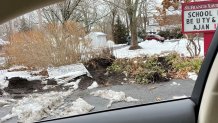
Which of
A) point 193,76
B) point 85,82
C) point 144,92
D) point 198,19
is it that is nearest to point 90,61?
point 85,82

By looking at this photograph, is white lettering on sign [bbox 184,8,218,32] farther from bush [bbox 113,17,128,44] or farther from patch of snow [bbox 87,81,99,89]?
patch of snow [bbox 87,81,99,89]

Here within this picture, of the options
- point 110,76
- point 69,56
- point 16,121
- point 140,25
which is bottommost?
point 16,121

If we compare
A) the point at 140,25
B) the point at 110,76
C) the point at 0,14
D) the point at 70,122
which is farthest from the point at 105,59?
the point at 0,14

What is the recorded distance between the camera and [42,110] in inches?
73.2

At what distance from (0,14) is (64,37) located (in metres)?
1.83

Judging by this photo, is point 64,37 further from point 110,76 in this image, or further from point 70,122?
point 70,122

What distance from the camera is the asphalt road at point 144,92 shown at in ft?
6.06

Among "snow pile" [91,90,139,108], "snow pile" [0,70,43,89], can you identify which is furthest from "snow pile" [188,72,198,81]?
"snow pile" [0,70,43,89]

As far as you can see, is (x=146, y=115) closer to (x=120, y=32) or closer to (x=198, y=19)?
(x=120, y=32)

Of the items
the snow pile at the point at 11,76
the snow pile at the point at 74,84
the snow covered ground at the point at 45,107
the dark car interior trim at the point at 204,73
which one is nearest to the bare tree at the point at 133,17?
the snow pile at the point at 74,84

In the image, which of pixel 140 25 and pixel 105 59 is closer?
pixel 140 25

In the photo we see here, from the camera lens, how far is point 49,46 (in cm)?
234

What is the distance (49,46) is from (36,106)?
0.50m

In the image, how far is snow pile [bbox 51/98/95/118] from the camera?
173 cm
